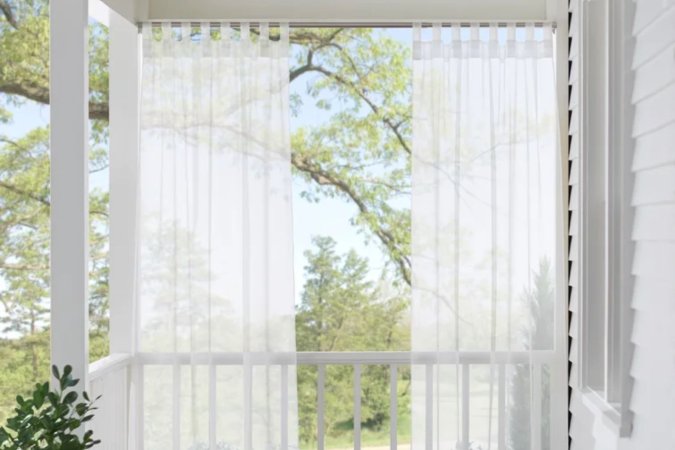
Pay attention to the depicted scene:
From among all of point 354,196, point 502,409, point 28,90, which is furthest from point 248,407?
point 28,90

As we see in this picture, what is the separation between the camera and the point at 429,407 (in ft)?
13.0

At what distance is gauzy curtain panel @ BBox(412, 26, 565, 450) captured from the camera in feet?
12.8

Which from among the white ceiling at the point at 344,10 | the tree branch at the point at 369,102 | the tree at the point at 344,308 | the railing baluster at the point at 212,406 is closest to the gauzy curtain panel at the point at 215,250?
the railing baluster at the point at 212,406

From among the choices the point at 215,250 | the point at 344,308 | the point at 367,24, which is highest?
the point at 367,24

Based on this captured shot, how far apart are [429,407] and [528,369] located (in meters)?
0.52

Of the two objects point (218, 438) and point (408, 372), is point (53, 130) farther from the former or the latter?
point (408, 372)

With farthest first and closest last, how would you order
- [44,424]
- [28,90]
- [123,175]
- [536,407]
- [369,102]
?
[369,102] < [28,90] < [123,175] < [536,407] < [44,424]

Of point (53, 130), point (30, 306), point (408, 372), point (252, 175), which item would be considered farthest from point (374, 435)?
point (53, 130)

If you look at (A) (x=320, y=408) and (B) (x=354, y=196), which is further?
(B) (x=354, y=196)

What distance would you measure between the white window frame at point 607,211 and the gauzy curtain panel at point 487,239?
50 centimetres

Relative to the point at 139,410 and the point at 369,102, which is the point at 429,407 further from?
the point at 369,102

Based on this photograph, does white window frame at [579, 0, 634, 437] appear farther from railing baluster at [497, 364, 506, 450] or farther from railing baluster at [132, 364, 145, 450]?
railing baluster at [132, 364, 145, 450]

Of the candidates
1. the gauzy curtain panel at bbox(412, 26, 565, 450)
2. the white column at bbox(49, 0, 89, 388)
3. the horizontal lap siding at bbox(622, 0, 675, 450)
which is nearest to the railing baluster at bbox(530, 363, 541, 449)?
the gauzy curtain panel at bbox(412, 26, 565, 450)

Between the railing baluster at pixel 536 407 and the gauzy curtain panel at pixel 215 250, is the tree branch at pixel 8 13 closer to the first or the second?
the gauzy curtain panel at pixel 215 250
